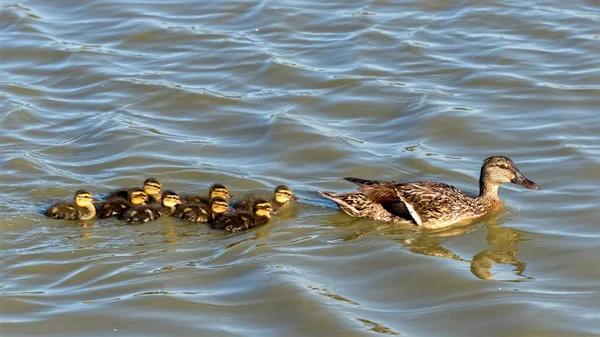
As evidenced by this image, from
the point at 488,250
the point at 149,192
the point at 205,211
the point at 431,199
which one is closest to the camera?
the point at 488,250

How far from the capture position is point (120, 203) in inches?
305

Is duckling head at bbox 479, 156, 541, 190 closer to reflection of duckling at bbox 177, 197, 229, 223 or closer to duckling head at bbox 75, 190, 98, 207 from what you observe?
reflection of duckling at bbox 177, 197, 229, 223

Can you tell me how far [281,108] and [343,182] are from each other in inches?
58.4

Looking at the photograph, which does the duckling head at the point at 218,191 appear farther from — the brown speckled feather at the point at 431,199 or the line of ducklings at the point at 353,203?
the brown speckled feather at the point at 431,199

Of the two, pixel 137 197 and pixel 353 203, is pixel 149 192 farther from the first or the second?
pixel 353 203

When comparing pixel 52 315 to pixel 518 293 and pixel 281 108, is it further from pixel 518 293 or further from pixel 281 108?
pixel 281 108

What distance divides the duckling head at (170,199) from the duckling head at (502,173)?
82.4 inches

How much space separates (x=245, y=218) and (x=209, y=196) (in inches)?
21.5

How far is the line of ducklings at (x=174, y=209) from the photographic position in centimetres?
759

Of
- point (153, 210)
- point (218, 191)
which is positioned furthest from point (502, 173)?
point (153, 210)

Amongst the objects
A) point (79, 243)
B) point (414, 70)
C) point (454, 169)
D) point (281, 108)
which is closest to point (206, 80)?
point (281, 108)

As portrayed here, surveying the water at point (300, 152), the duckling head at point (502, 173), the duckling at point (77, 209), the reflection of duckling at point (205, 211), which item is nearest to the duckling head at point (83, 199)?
the duckling at point (77, 209)

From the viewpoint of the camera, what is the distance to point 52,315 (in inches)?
247

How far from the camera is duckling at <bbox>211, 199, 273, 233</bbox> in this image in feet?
24.7
